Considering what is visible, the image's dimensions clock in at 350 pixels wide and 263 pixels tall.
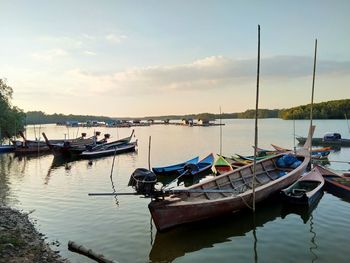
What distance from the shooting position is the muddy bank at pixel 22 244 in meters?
9.86

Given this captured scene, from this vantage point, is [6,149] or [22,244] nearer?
[22,244]

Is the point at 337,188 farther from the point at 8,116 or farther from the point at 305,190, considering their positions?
the point at 8,116

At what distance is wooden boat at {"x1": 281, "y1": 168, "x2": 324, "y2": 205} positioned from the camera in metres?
16.4

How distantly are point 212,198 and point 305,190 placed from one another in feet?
19.3

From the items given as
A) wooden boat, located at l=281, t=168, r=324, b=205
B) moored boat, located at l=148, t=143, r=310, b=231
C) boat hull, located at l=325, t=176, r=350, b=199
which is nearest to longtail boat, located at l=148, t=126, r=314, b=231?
moored boat, located at l=148, t=143, r=310, b=231

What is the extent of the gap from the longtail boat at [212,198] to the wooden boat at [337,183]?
190cm

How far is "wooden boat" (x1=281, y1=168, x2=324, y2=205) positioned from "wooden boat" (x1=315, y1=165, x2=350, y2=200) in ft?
3.47

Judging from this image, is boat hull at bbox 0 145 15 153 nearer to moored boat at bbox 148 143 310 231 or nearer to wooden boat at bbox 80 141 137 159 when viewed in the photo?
wooden boat at bbox 80 141 137 159

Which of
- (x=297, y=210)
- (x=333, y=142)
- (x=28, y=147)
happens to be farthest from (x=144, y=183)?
(x=333, y=142)

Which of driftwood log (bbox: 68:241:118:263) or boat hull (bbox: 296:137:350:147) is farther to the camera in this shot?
boat hull (bbox: 296:137:350:147)

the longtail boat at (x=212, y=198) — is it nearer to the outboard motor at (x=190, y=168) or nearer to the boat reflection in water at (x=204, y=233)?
the boat reflection in water at (x=204, y=233)

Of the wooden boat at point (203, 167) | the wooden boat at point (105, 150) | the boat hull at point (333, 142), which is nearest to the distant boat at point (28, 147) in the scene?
A: the wooden boat at point (105, 150)

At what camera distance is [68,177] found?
28.5 meters

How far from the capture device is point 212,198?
15.8 m
